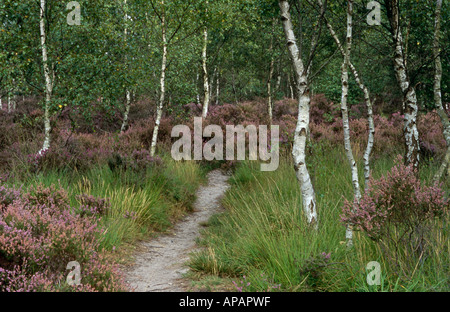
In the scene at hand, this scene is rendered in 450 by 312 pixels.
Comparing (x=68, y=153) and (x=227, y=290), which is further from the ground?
(x=68, y=153)

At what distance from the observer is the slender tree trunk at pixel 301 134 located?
16.9 ft

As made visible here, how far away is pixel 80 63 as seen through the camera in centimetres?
976

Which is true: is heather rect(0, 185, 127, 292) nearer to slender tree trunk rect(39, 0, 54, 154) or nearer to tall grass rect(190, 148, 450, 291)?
tall grass rect(190, 148, 450, 291)

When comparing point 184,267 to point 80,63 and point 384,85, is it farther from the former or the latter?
point 384,85

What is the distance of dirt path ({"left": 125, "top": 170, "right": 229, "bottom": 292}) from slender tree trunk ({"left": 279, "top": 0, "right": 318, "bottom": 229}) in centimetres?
185

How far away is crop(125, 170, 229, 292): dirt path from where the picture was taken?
4.57 metres

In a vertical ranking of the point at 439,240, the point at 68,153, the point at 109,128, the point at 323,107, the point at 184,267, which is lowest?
the point at 184,267

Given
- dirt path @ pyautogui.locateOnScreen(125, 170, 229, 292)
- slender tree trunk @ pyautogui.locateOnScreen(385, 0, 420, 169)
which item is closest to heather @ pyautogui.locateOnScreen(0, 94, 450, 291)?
dirt path @ pyautogui.locateOnScreen(125, 170, 229, 292)

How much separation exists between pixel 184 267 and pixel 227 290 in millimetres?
1165

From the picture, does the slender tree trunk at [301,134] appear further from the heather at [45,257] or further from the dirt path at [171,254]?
the heather at [45,257]

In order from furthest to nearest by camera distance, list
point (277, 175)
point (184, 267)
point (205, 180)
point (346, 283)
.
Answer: point (205, 180) → point (277, 175) → point (184, 267) → point (346, 283)

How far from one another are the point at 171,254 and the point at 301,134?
2.76 m
